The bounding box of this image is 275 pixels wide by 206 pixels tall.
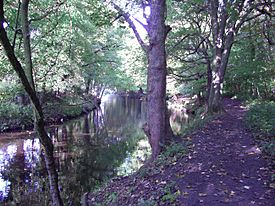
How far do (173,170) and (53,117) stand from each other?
20.8m

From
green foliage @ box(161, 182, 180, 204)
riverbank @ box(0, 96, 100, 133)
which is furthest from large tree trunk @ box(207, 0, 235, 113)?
green foliage @ box(161, 182, 180, 204)

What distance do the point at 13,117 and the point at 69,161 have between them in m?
10.6

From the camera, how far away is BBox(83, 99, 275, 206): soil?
18.5ft

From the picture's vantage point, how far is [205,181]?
6500 millimetres

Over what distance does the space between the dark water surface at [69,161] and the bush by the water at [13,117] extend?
5.81 feet

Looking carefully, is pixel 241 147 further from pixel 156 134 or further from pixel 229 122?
pixel 229 122

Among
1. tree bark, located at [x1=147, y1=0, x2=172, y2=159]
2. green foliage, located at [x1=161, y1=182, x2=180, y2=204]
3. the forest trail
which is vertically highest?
tree bark, located at [x1=147, y1=0, x2=172, y2=159]

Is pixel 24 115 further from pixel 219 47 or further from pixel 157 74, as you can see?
pixel 157 74

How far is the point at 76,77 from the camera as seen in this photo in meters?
27.7

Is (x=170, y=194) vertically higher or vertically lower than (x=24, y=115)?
lower

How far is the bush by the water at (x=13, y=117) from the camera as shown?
73.3 ft

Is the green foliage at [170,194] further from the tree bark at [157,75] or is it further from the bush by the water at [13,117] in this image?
the bush by the water at [13,117]

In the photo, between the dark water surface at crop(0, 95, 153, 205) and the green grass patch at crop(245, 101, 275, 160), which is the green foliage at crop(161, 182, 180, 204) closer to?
the green grass patch at crop(245, 101, 275, 160)

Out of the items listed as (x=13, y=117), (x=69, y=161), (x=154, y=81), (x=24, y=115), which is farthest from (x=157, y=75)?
(x=24, y=115)
